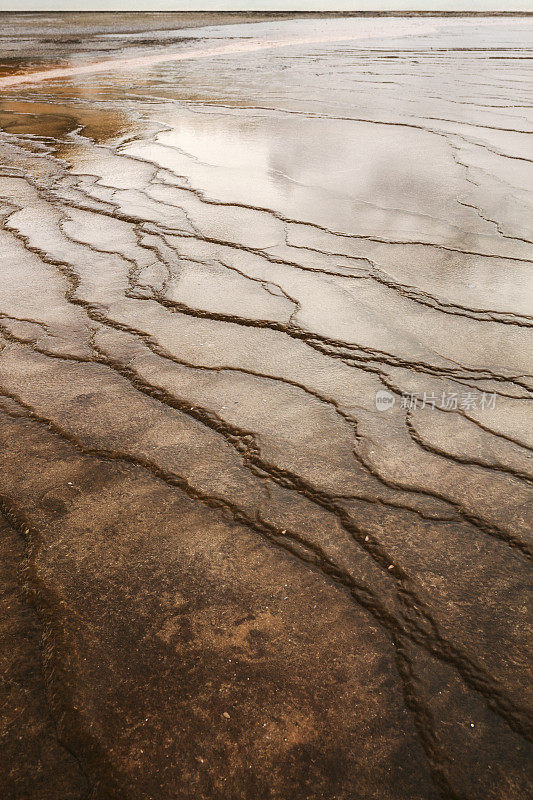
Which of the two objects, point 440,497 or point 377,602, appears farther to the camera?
point 440,497

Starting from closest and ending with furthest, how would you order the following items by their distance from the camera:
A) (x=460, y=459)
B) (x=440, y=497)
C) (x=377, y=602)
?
(x=377, y=602)
(x=440, y=497)
(x=460, y=459)

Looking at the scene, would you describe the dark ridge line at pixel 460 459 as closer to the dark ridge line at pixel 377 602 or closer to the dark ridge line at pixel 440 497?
the dark ridge line at pixel 440 497

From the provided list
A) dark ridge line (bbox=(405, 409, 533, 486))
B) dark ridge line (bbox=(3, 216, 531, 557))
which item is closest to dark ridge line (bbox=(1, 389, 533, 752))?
dark ridge line (bbox=(3, 216, 531, 557))

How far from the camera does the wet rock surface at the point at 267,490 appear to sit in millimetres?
934

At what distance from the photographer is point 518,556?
1235mm

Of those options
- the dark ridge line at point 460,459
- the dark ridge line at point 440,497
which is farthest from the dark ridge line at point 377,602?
the dark ridge line at point 460,459

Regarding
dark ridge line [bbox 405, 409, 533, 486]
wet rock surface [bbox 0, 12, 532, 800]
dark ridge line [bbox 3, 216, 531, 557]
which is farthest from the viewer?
dark ridge line [bbox 405, 409, 533, 486]

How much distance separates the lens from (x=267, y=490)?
1407 millimetres

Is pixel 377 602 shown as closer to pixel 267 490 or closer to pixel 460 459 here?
pixel 267 490

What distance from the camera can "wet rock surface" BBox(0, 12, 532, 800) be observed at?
0.93m

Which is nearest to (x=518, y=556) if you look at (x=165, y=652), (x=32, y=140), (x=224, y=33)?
(x=165, y=652)

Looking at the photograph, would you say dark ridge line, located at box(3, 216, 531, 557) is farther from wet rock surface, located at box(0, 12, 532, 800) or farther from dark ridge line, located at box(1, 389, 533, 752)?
dark ridge line, located at box(1, 389, 533, 752)

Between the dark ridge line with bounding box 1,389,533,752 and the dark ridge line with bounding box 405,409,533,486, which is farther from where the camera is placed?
the dark ridge line with bounding box 405,409,533,486

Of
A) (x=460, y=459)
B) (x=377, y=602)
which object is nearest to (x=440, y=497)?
(x=460, y=459)
